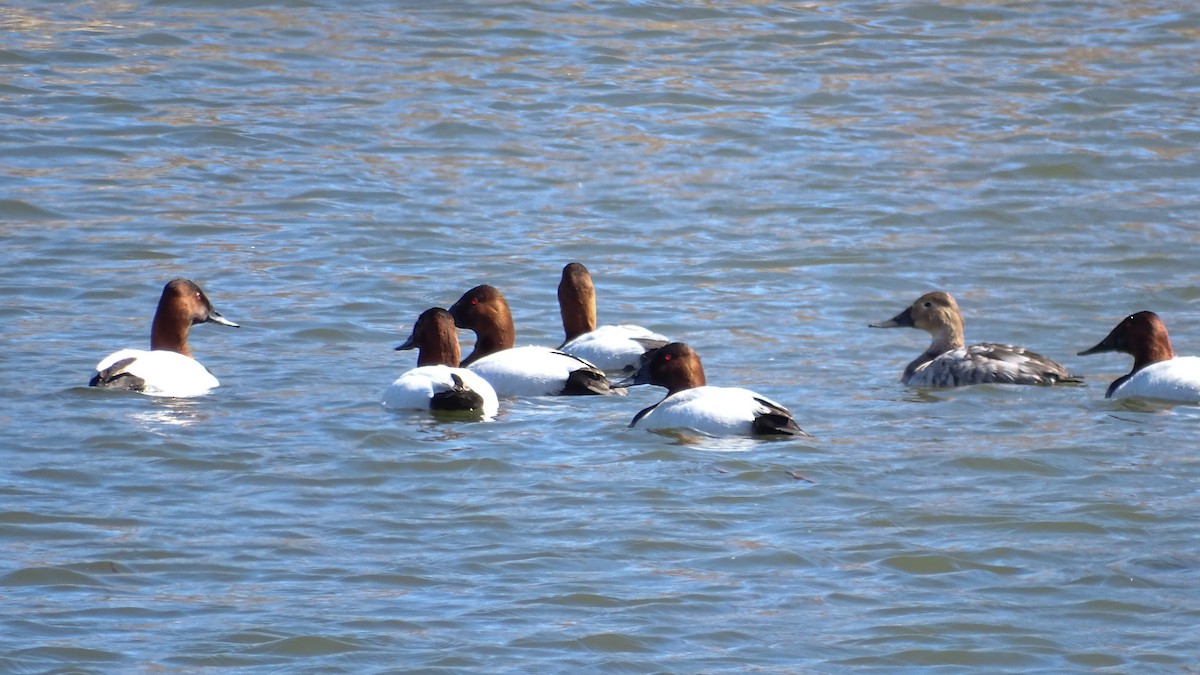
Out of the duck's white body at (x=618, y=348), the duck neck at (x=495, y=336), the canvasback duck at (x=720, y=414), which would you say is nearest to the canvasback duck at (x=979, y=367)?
the duck's white body at (x=618, y=348)

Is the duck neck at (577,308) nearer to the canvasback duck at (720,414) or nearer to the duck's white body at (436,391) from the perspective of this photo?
the duck's white body at (436,391)

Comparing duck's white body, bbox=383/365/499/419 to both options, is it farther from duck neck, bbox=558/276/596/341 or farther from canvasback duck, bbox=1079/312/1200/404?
canvasback duck, bbox=1079/312/1200/404

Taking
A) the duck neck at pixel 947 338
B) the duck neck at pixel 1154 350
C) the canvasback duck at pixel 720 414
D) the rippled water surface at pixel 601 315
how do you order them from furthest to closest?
the duck neck at pixel 947 338 < the duck neck at pixel 1154 350 < the canvasback duck at pixel 720 414 < the rippled water surface at pixel 601 315

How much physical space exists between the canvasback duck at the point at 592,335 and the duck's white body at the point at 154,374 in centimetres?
233

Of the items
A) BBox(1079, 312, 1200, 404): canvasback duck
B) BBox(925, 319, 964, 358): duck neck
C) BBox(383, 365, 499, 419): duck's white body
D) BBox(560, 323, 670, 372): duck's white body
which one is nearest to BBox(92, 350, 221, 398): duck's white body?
BBox(383, 365, 499, 419): duck's white body

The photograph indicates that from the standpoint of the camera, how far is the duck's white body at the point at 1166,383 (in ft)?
33.0

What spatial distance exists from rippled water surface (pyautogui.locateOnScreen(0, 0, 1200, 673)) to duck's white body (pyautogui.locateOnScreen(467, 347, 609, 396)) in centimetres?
32

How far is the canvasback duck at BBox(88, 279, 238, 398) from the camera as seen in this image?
33.1ft

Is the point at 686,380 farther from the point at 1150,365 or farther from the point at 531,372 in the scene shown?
the point at 1150,365

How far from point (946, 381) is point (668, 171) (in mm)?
6000

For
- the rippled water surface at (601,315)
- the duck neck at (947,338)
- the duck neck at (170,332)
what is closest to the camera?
the rippled water surface at (601,315)

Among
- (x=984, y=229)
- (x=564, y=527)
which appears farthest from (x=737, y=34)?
(x=564, y=527)

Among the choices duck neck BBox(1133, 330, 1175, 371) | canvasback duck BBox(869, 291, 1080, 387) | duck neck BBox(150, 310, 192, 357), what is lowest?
canvasback duck BBox(869, 291, 1080, 387)

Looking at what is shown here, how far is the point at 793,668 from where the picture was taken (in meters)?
6.29
